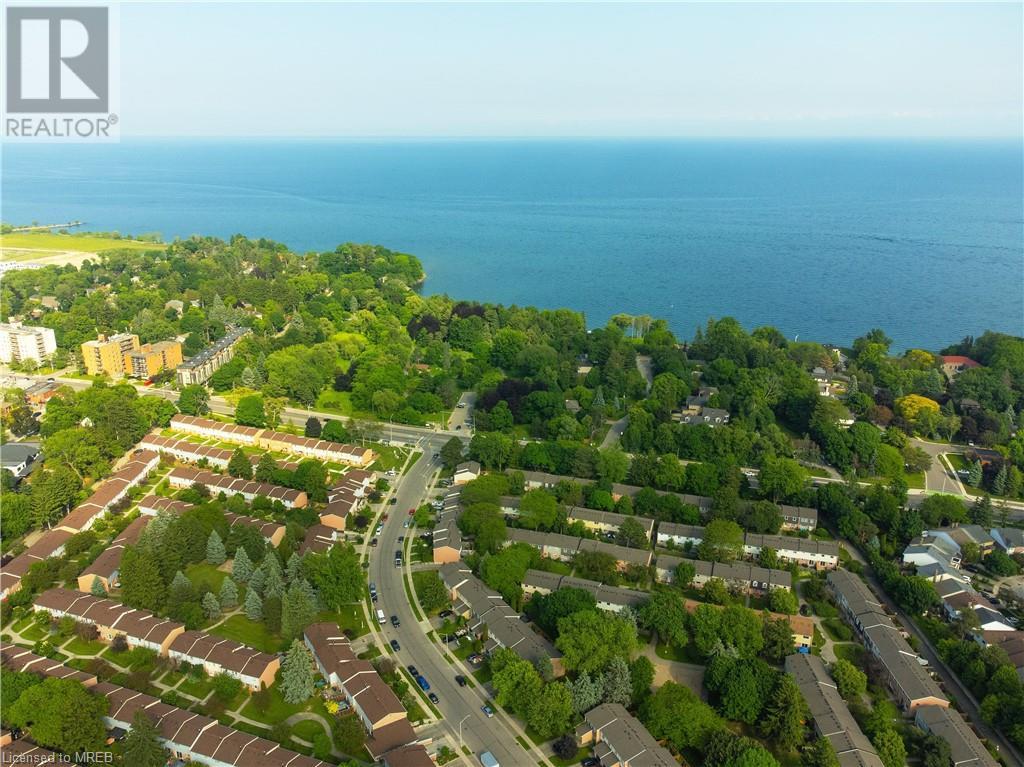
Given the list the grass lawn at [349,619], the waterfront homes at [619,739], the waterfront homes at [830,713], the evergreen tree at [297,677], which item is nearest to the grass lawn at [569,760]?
the waterfront homes at [619,739]

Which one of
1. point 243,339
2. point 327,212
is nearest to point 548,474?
point 243,339

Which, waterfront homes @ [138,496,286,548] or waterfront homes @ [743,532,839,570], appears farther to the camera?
waterfront homes @ [138,496,286,548]

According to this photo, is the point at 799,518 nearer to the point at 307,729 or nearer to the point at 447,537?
the point at 447,537

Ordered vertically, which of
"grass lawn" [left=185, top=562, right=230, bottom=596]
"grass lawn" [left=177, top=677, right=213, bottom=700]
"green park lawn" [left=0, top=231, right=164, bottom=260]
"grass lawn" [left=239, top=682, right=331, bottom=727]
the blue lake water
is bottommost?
"grass lawn" [left=177, top=677, right=213, bottom=700]

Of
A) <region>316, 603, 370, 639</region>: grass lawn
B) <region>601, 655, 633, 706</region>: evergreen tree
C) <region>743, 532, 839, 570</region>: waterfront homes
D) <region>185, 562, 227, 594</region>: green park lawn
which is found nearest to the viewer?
<region>601, 655, 633, 706</region>: evergreen tree

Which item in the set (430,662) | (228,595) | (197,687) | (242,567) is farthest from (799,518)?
(197,687)

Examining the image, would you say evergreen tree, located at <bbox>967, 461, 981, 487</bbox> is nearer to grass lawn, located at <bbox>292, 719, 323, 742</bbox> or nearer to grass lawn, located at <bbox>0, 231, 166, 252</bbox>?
grass lawn, located at <bbox>292, 719, 323, 742</bbox>

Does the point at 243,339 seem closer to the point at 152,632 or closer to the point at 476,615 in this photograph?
the point at 152,632

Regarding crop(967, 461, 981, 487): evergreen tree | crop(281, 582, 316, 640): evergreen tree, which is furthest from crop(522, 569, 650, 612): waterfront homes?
crop(967, 461, 981, 487): evergreen tree
